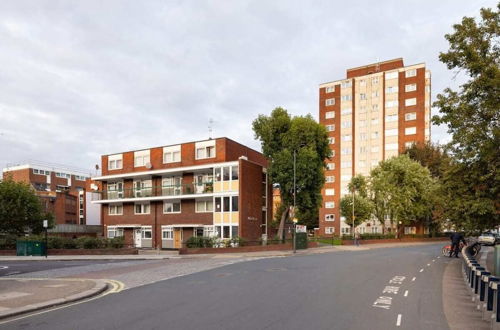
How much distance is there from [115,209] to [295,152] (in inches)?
863

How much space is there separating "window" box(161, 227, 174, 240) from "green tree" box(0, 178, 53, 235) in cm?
1327

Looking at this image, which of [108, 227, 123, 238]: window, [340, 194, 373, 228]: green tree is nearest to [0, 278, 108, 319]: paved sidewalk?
[108, 227, 123, 238]: window

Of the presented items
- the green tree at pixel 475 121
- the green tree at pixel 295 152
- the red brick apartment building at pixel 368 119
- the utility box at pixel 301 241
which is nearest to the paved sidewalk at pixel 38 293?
the green tree at pixel 475 121

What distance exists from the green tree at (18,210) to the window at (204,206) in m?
17.4

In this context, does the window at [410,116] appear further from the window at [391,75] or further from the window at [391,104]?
the window at [391,75]

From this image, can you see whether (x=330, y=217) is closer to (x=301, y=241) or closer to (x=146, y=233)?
(x=301, y=241)

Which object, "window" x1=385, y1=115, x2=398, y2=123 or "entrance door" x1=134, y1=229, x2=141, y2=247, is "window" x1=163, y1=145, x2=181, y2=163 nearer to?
"entrance door" x1=134, y1=229, x2=141, y2=247

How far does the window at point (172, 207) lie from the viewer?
4259cm

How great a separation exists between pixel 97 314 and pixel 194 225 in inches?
1210

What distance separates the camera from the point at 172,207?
141 ft

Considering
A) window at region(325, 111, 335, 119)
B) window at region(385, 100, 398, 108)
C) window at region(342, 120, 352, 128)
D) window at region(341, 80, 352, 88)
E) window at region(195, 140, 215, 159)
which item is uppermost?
window at region(341, 80, 352, 88)

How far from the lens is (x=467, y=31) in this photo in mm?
18203

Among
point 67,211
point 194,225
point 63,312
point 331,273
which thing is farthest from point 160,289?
point 67,211

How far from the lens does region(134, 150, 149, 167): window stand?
46188mm
